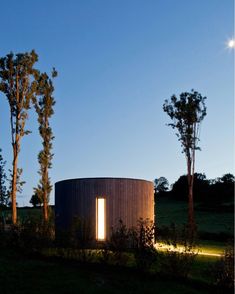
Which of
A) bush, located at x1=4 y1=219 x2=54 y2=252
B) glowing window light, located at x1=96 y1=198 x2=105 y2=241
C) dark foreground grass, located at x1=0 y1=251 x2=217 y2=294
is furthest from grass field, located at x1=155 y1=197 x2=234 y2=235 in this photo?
dark foreground grass, located at x1=0 y1=251 x2=217 y2=294

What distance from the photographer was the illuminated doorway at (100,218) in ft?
49.5

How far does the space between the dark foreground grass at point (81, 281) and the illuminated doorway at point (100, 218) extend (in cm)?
610

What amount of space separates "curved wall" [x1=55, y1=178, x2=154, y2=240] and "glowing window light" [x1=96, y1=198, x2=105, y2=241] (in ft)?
0.34

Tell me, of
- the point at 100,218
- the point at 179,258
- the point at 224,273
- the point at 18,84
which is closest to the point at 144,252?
the point at 179,258

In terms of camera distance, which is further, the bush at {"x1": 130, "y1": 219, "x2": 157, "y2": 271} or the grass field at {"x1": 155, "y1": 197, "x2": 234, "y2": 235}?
the grass field at {"x1": 155, "y1": 197, "x2": 234, "y2": 235}

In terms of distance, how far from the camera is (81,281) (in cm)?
750

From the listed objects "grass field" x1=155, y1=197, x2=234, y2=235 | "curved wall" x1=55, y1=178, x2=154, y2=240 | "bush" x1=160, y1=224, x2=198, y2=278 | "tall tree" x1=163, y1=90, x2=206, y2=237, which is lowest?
"grass field" x1=155, y1=197, x2=234, y2=235

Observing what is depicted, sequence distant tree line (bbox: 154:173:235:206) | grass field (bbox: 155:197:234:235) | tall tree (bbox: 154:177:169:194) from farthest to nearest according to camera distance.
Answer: tall tree (bbox: 154:177:169:194)
distant tree line (bbox: 154:173:235:206)
grass field (bbox: 155:197:234:235)

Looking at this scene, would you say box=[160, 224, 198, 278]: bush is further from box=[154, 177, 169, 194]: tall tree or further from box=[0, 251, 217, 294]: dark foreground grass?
box=[154, 177, 169, 194]: tall tree


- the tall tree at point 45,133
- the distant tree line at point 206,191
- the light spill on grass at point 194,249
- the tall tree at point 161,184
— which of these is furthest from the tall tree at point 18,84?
the tall tree at point 161,184

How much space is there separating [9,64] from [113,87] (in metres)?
6.14

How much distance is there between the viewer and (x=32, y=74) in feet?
62.6

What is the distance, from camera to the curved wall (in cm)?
1516

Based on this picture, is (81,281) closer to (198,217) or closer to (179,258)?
(179,258)
